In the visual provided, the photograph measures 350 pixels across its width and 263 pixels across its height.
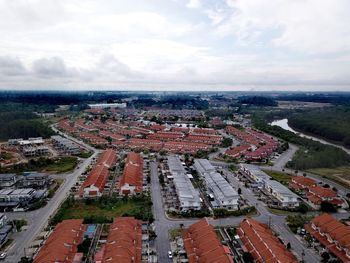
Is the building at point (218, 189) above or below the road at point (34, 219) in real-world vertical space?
above

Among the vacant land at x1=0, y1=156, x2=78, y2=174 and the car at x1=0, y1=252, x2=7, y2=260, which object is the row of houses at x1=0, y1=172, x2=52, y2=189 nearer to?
the vacant land at x1=0, y1=156, x2=78, y2=174

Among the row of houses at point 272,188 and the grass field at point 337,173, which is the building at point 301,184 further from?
the grass field at point 337,173

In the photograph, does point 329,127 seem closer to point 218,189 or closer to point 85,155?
point 218,189

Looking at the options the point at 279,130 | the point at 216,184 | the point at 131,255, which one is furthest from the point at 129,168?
the point at 279,130

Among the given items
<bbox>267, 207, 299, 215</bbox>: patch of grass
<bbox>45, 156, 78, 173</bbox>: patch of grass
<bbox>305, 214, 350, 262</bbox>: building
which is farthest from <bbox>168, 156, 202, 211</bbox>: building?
<bbox>45, 156, 78, 173</bbox>: patch of grass

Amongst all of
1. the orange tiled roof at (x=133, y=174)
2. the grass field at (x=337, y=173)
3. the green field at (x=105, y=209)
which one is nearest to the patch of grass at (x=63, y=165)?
the orange tiled roof at (x=133, y=174)

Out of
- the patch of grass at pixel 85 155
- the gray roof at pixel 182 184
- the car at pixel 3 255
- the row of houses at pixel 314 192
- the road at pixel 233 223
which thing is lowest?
the car at pixel 3 255

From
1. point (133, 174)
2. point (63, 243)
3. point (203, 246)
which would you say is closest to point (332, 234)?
point (203, 246)
